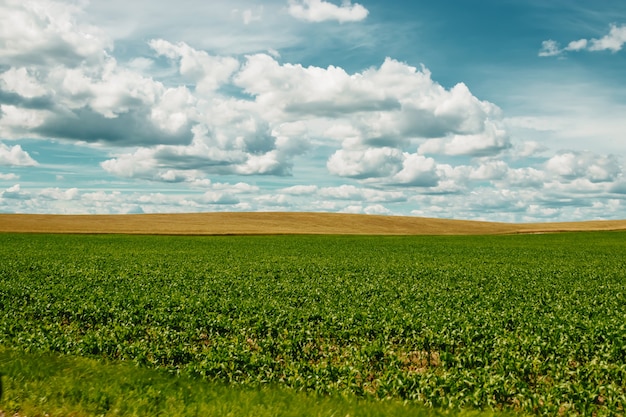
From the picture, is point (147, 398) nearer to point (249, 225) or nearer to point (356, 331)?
point (356, 331)

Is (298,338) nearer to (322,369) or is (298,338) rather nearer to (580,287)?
(322,369)

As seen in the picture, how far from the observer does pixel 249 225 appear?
343 ft

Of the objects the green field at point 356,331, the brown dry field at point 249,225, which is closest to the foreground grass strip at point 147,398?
the green field at point 356,331

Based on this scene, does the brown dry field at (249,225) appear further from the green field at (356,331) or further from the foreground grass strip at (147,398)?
the foreground grass strip at (147,398)

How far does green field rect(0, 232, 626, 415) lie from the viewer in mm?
10219

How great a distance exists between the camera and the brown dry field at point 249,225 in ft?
300

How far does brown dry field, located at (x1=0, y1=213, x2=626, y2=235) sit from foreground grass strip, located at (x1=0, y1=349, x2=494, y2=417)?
2978 inches

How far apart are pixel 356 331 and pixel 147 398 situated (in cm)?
696

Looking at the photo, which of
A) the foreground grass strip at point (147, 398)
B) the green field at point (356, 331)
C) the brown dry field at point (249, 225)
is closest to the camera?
the foreground grass strip at point (147, 398)

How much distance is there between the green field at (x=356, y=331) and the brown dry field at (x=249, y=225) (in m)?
63.3

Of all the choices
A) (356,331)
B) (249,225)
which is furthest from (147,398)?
(249,225)

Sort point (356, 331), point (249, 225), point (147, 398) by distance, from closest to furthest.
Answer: point (147, 398) < point (356, 331) < point (249, 225)

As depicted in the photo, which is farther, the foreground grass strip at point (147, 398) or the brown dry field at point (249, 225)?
the brown dry field at point (249, 225)

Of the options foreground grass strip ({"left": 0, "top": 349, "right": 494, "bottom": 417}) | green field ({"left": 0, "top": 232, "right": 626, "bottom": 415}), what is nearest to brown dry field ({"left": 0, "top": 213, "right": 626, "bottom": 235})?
green field ({"left": 0, "top": 232, "right": 626, "bottom": 415})
